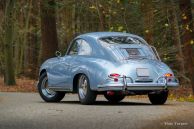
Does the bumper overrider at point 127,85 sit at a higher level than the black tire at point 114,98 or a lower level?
higher

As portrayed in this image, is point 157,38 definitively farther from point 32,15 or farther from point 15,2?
point 32,15

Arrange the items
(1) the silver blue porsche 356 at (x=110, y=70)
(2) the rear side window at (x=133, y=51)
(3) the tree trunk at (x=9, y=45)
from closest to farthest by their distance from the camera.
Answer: (1) the silver blue porsche 356 at (x=110, y=70), (2) the rear side window at (x=133, y=51), (3) the tree trunk at (x=9, y=45)

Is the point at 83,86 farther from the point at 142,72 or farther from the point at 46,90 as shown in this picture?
the point at 46,90

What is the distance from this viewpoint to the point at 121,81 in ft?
47.9

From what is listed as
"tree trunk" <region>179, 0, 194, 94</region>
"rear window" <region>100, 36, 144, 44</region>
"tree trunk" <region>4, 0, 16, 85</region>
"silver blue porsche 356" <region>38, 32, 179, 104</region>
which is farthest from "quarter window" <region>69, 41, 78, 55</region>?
"tree trunk" <region>4, 0, 16, 85</region>

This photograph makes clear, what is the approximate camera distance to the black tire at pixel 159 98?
15625mm

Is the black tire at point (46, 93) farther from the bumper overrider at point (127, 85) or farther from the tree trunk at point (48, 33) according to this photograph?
the tree trunk at point (48, 33)

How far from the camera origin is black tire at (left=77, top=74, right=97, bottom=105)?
15.1 metres

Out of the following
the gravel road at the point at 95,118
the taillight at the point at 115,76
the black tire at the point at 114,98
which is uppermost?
the taillight at the point at 115,76

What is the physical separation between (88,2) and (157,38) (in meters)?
3.81

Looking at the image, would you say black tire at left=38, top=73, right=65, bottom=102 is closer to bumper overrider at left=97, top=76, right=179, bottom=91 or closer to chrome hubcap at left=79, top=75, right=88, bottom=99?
chrome hubcap at left=79, top=75, right=88, bottom=99

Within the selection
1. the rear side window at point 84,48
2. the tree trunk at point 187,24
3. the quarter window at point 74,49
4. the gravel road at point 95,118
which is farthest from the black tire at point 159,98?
the tree trunk at point 187,24

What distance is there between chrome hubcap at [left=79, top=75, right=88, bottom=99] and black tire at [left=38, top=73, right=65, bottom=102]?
1.74 meters

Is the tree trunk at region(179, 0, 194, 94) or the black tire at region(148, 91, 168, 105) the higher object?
the tree trunk at region(179, 0, 194, 94)
